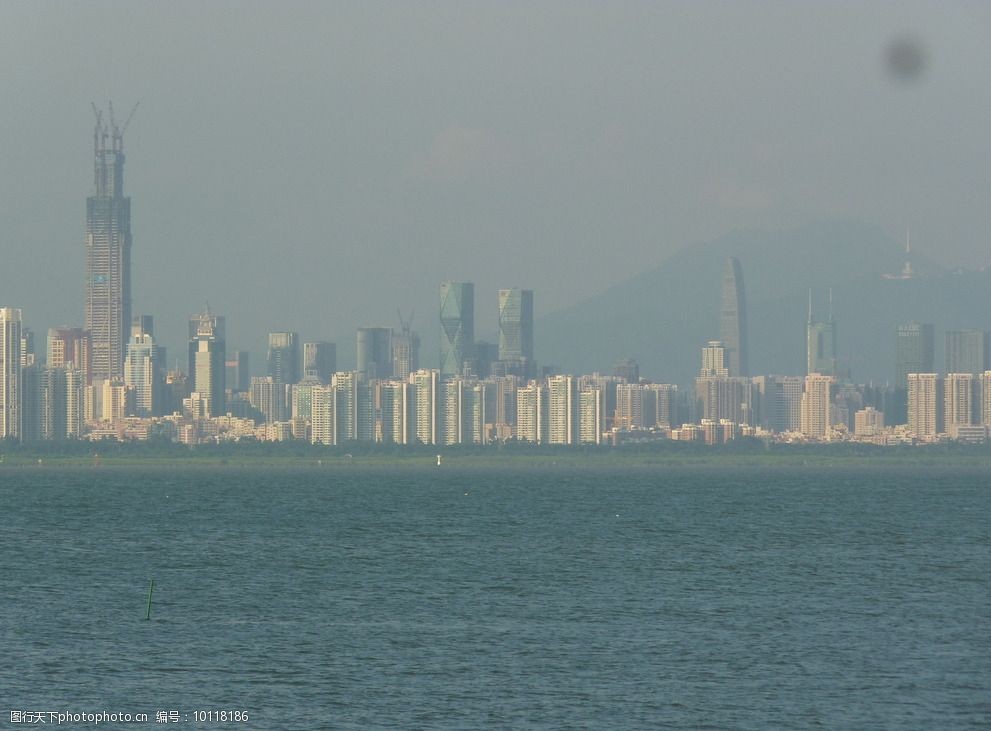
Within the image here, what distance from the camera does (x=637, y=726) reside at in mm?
60719

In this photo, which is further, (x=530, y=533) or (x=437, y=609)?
(x=530, y=533)

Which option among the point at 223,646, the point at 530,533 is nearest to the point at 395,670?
the point at 223,646

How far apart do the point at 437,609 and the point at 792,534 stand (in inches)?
2699

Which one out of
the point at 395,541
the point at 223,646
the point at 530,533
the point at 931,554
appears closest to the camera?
the point at 223,646

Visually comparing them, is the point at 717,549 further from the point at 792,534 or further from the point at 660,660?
the point at 660,660

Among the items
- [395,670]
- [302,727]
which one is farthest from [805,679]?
[302,727]

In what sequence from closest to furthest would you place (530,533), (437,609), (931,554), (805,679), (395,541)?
(805,679) → (437,609) → (931,554) → (395,541) → (530,533)

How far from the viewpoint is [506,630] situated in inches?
3255

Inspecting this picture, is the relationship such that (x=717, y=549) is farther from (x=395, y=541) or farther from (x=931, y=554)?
(x=395, y=541)

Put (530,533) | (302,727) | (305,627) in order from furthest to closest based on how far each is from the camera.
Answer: (530,533) < (305,627) < (302,727)

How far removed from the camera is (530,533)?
499 feet

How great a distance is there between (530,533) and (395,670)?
268 feet

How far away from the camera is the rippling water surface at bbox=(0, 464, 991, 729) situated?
64.0 m

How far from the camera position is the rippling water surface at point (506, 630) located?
64000mm
